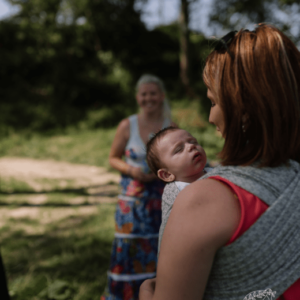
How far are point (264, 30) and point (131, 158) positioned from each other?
2045 millimetres

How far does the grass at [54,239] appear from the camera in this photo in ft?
10.6

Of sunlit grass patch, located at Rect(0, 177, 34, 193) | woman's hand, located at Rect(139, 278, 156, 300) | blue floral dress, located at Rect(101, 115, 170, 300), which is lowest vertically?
sunlit grass patch, located at Rect(0, 177, 34, 193)

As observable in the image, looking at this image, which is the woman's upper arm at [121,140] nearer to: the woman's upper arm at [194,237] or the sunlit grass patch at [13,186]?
the woman's upper arm at [194,237]

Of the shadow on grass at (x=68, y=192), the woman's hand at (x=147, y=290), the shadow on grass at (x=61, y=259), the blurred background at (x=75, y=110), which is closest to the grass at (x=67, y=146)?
the blurred background at (x=75, y=110)

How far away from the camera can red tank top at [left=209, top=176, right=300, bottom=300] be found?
910 millimetres

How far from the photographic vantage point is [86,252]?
397cm

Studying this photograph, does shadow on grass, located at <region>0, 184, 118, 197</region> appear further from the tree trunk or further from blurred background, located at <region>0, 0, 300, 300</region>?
the tree trunk

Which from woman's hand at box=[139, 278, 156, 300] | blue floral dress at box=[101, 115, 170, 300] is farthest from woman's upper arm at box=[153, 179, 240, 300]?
blue floral dress at box=[101, 115, 170, 300]

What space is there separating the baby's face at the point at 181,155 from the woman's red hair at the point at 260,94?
40 centimetres

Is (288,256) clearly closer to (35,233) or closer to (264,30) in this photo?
(264,30)

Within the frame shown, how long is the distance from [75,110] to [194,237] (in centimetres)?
1340

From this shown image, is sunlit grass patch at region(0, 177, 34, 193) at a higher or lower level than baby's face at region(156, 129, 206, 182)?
lower

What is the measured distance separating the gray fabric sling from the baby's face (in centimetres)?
45

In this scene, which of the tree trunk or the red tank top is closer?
the red tank top
